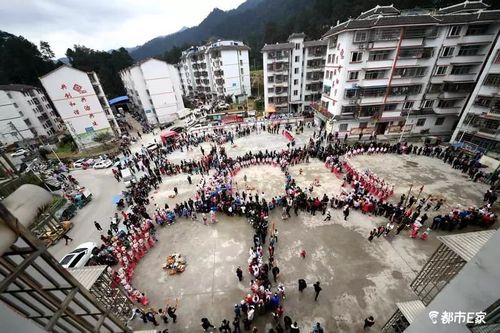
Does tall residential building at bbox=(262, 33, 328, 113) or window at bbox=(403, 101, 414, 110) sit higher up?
tall residential building at bbox=(262, 33, 328, 113)

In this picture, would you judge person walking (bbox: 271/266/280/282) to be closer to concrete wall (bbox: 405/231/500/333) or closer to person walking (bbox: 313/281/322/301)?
person walking (bbox: 313/281/322/301)

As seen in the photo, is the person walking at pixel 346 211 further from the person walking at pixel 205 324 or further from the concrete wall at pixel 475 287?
the concrete wall at pixel 475 287

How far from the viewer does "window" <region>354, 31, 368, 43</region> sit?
23.0 m

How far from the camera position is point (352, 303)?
33.9ft

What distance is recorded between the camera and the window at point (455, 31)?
2257cm

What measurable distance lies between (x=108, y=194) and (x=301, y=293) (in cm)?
2071

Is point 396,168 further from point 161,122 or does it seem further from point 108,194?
point 161,122

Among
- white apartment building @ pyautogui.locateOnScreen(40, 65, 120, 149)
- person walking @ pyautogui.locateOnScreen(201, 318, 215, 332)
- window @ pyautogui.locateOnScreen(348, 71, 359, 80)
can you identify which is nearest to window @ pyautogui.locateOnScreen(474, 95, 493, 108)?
window @ pyautogui.locateOnScreen(348, 71, 359, 80)

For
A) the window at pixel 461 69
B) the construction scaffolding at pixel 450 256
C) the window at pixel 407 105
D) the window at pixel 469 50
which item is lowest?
the window at pixel 407 105

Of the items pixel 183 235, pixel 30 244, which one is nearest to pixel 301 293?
pixel 183 235

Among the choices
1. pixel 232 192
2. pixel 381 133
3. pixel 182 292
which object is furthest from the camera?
pixel 381 133

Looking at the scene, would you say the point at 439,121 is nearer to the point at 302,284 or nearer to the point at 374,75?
the point at 374,75

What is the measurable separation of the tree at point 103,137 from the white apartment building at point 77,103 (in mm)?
916

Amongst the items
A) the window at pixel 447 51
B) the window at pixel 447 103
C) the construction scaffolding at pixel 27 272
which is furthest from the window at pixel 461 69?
the construction scaffolding at pixel 27 272
